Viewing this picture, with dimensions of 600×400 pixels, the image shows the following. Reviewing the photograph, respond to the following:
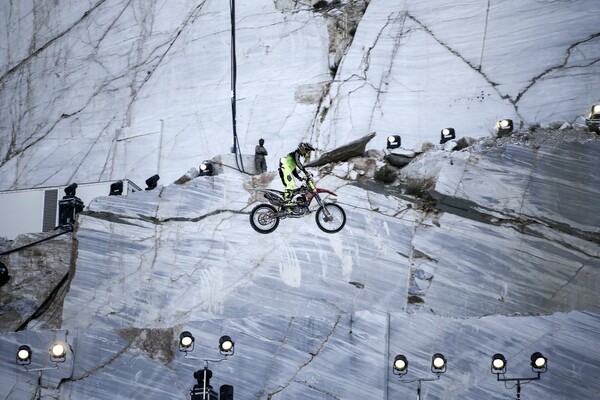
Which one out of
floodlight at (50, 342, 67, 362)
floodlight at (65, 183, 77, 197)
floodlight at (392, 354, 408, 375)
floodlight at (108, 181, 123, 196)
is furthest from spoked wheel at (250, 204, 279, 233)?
floodlight at (65, 183, 77, 197)

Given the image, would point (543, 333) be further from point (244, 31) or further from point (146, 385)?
point (244, 31)

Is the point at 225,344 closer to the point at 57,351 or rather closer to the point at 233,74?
the point at 57,351

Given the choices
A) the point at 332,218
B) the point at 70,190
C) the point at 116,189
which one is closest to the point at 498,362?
the point at 332,218

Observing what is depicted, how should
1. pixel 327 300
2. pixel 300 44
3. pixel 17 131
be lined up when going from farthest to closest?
pixel 17 131 → pixel 300 44 → pixel 327 300

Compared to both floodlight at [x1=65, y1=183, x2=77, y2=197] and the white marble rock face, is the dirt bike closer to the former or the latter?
the white marble rock face

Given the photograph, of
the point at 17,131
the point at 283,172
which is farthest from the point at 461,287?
the point at 17,131

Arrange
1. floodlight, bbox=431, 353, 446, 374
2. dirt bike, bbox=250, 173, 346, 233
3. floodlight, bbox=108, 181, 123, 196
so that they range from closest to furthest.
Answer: floodlight, bbox=431, 353, 446, 374 → dirt bike, bbox=250, 173, 346, 233 → floodlight, bbox=108, 181, 123, 196

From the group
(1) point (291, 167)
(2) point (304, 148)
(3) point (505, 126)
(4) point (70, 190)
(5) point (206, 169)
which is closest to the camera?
(2) point (304, 148)
